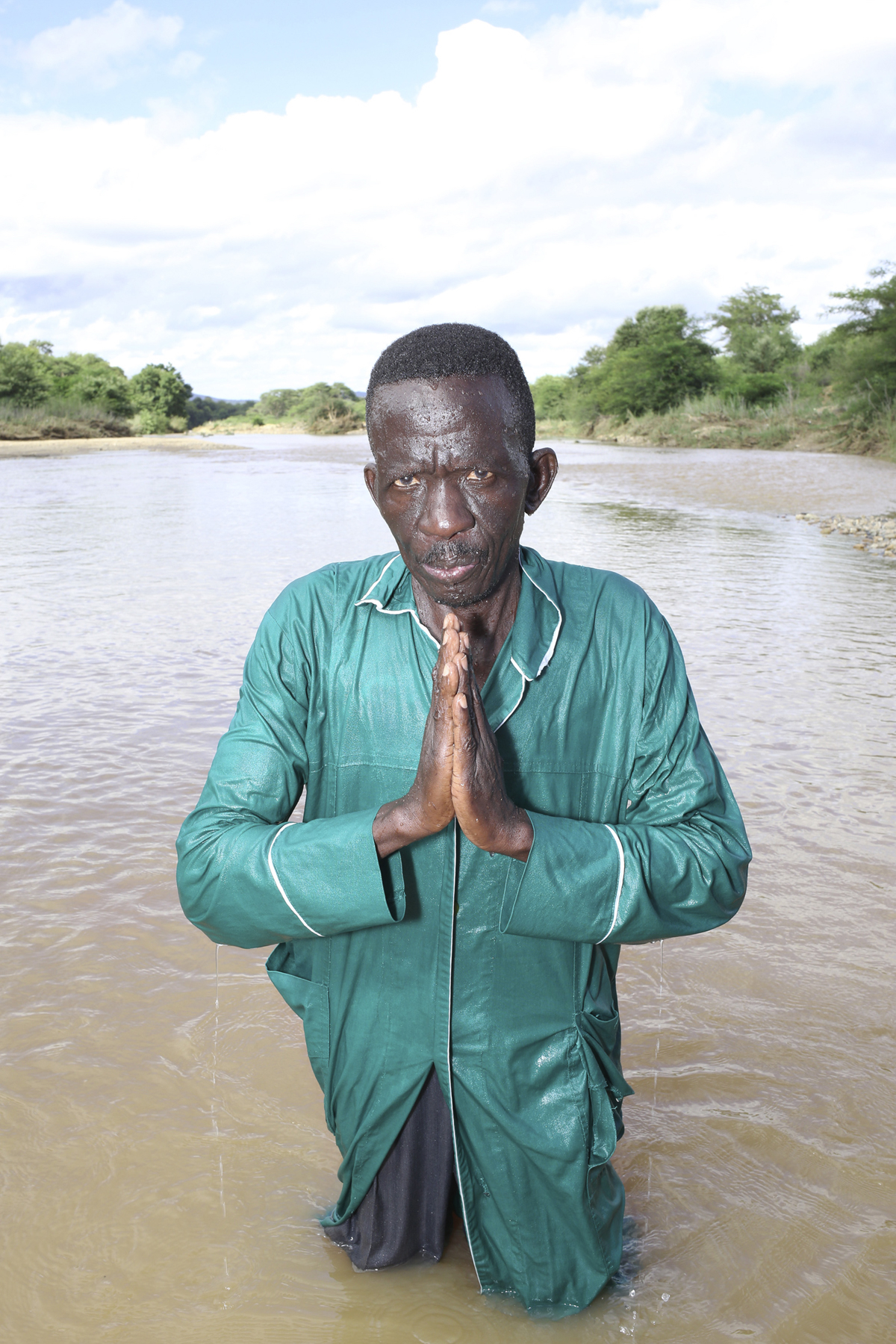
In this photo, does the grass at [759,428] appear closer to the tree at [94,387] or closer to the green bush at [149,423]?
the green bush at [149,423]

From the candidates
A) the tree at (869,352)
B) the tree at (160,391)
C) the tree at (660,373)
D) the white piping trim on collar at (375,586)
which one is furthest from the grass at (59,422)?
the white piping trim on collar at (375,586)

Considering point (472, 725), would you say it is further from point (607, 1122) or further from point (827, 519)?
point (827, 519)

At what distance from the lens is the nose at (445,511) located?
5.20ft

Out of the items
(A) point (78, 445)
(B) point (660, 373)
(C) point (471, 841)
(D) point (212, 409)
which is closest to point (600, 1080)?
(C) point (471, 841)

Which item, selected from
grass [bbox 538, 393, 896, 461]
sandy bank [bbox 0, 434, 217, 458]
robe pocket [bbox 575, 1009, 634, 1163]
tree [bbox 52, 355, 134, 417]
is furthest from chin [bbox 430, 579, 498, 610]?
tree [bbox 52, 355, 134, 417]

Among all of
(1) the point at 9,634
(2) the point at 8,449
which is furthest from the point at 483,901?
(2) the point at 8,449

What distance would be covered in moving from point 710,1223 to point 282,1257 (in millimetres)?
979

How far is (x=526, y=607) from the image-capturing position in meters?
1.70

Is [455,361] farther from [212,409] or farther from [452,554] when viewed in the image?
[212,409]

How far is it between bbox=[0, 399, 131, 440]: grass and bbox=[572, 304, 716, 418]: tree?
73.9ft

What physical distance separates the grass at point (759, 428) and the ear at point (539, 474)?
2534 centimetres

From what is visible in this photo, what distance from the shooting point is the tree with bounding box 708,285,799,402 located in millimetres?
41969

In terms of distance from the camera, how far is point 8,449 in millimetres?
38219

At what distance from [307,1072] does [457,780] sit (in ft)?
6.75
